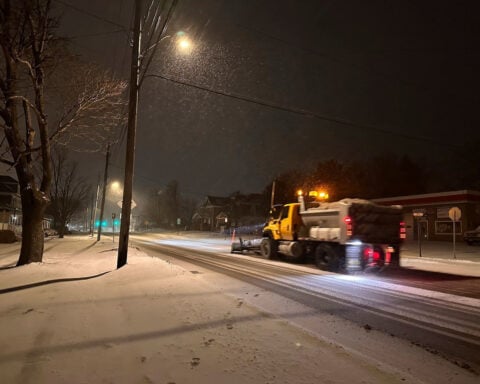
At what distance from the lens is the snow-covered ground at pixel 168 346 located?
4.49 metres

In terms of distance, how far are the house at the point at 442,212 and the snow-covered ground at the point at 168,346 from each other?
1200 inches

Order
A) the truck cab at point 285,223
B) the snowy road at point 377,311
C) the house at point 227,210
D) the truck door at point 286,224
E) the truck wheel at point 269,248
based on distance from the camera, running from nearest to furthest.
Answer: the snowy road at point 377,311, the truck cab at point 285,223, the truck door at point 286,224, the truck wheel at point 269,248, the house at point 227,210

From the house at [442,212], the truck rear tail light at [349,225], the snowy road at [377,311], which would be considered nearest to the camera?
the snowy road at [377,311]

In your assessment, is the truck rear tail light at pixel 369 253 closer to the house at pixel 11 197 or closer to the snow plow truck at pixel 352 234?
the snow plow truck at pixel 352 234

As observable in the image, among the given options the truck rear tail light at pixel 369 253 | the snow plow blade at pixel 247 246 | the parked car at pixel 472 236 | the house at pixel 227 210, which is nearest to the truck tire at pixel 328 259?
the truck rear tail light at pixel 369 253

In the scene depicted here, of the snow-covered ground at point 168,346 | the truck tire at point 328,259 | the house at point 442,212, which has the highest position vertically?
the house at point 442,212

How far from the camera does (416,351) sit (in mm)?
5754

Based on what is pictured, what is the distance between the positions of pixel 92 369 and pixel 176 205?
109449mm

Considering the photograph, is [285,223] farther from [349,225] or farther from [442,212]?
[442,212]

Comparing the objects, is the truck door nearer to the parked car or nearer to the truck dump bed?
the truck dump bed

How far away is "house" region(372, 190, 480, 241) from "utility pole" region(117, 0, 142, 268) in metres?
26.5

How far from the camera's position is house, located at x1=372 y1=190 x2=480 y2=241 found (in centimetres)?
3672

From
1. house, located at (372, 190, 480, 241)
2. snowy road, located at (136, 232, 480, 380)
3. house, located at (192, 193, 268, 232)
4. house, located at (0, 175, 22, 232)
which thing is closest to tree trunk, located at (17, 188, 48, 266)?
snowy road, located at (136, 232, 480, 380)

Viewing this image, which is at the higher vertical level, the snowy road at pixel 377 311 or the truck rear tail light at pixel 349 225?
the truck rear tail light at pixel 349 225
